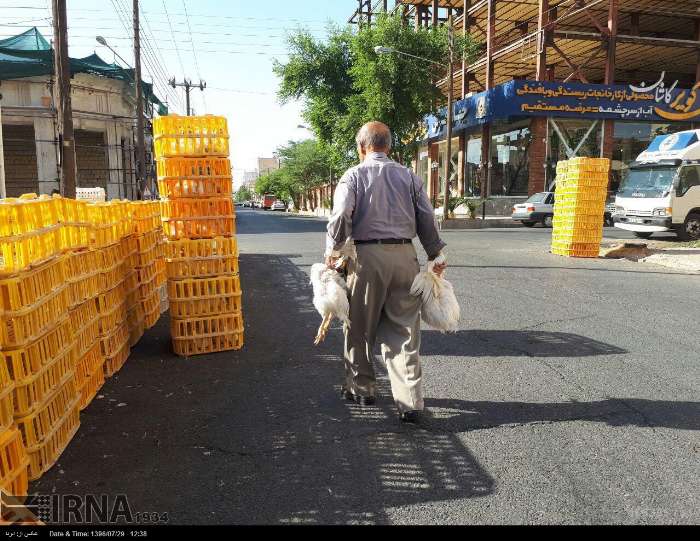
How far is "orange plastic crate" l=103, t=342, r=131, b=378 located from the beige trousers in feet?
7.64

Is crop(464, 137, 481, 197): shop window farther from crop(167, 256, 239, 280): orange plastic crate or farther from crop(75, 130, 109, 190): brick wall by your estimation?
crop(167, 256, 239, 280): orange plastic crate

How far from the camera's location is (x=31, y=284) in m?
3.32

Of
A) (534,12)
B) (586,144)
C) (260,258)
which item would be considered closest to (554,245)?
(260,258)

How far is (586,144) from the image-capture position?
104 ft

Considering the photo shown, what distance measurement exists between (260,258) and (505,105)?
2095 centimetres

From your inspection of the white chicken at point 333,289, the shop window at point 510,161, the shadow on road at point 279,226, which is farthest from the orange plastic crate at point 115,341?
the shop window at point 510,161

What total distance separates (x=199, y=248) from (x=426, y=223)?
2.59 m

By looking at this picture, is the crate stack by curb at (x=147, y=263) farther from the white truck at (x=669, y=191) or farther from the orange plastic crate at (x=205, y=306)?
the white truck at (x=669, y=191)

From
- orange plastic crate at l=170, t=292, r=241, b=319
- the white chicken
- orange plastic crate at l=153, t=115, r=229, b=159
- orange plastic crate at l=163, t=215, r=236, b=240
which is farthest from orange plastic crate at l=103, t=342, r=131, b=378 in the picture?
the white chicken

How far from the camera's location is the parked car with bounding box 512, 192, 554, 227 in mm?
25753

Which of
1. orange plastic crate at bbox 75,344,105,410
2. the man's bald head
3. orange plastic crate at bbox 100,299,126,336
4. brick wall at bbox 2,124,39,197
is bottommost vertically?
orange plastic crate at bbox 75,344,105,410

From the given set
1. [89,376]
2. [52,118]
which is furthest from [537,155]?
[89,376]

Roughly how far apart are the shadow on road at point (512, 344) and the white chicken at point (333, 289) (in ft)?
6.28

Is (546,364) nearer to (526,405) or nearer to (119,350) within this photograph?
(526,405)
